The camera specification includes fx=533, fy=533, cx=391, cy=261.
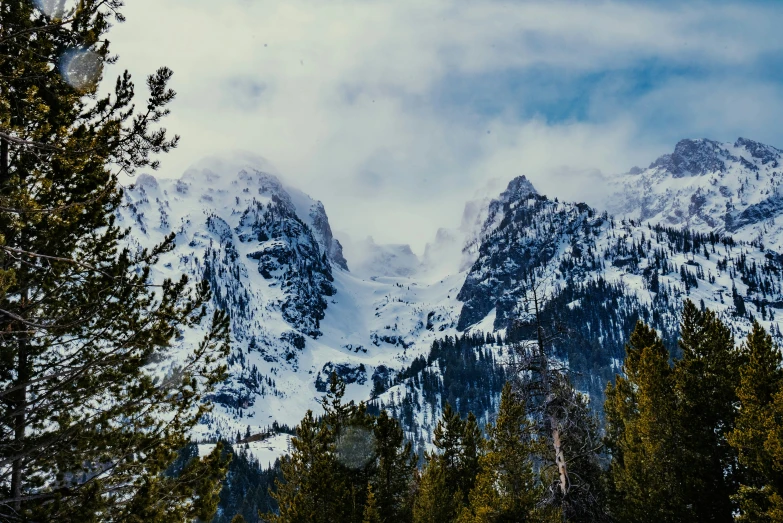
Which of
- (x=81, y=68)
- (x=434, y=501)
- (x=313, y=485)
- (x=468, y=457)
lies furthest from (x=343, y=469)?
(x=81, y=68)

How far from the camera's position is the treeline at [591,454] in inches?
734

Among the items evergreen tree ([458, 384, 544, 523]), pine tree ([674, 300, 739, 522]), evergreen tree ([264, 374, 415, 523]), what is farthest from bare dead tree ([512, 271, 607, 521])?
evergreen tree ([264, 374, 415, 523])

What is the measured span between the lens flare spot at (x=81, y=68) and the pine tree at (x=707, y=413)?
25.2 meters

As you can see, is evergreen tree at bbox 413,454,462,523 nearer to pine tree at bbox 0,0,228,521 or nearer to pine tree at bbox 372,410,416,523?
pine tree at bbox 372,410,416,523

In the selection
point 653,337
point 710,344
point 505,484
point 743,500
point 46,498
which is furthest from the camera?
Result: point 653,337

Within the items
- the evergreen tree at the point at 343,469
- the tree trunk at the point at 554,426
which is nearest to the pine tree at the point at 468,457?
the evergreen tree at the point at 343,469

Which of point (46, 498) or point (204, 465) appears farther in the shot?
point (204, 465)

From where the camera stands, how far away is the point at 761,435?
749 inches

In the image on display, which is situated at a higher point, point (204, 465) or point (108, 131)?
point (108, 131)

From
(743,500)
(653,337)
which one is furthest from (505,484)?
(653,337)

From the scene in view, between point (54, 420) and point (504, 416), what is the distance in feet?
58.2

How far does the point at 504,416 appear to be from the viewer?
74.2 ft

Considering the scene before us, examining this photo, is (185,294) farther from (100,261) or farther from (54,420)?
(54,420)

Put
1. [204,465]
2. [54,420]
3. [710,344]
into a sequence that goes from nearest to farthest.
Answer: [54,420]
[204,465]
[710,344]
